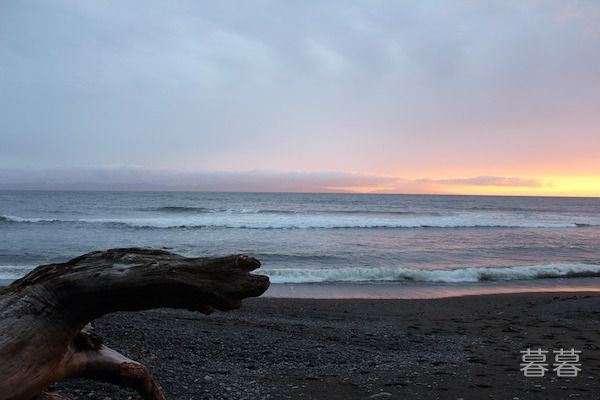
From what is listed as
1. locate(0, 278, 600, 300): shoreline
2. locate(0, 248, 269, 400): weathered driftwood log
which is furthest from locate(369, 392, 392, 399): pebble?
locate(0, 278, 600, 300): shoreline

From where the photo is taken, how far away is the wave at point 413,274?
13.9m

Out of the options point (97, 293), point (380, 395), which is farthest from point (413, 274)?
point (97, 293)

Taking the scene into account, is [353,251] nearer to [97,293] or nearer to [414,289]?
[414,289]

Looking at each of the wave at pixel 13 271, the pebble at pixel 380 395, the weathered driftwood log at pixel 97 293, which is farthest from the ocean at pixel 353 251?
the weathered driftwood log at pixel 97 293

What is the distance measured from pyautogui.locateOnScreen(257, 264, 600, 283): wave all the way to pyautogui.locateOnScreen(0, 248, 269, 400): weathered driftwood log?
10498mm

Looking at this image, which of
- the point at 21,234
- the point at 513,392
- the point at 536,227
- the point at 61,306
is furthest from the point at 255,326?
the point at 536,227

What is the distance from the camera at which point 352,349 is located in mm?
6539

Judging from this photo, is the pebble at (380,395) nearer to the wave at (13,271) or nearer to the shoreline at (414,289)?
the shoreline at (414,289)

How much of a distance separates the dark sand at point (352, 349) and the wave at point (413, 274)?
3474 millimetres

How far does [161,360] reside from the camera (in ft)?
17.6

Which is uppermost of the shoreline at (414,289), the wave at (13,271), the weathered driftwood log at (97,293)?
the weathered driftwood log at (97,293)

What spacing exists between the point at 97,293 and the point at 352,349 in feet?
14.2

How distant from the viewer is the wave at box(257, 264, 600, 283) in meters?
13.9

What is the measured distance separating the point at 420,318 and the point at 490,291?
4.51 meters
